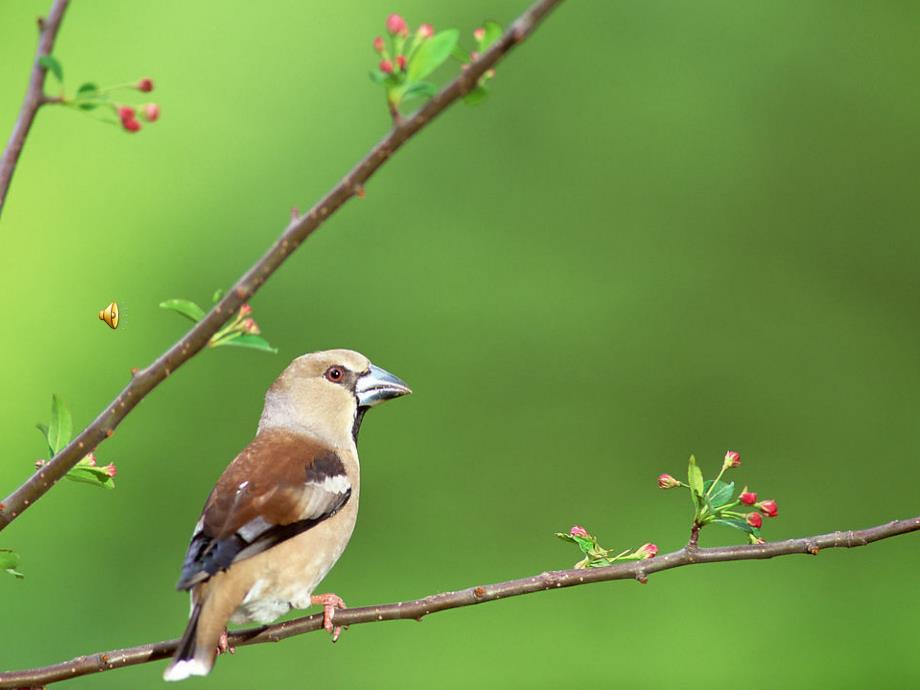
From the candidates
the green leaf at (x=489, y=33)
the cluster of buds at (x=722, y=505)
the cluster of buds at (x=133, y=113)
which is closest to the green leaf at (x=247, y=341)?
the cluster of buds at (x=133, y=113)

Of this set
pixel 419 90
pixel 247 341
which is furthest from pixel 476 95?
pixel 247 341

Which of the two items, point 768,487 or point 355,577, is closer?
point 355,577

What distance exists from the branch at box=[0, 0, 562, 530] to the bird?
0.69 metres

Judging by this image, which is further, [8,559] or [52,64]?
[8,559]

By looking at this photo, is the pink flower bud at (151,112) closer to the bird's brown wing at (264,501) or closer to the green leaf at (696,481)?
the bird's brown wing at (264,501)

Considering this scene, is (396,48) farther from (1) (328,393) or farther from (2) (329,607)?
(1) (328,393)

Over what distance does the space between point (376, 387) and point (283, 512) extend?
0.82m

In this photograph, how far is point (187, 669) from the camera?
2.61m

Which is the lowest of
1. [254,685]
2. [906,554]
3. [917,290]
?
[254,685]

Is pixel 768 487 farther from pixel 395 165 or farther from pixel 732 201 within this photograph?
pixel 395 165

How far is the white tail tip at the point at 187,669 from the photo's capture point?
2586 mm

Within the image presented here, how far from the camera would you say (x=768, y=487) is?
25.0 feet

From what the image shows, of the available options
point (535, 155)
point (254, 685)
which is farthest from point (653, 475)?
point (254, 685)

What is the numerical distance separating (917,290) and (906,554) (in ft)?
5.97
